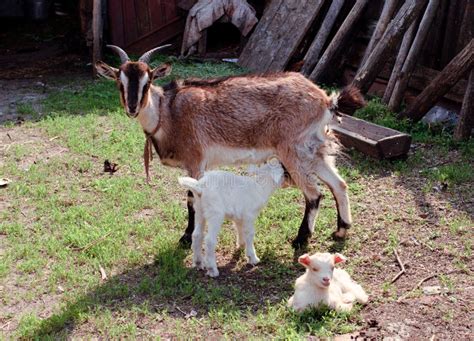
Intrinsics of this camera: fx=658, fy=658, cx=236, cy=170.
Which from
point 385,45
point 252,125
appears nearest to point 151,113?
point 252,125

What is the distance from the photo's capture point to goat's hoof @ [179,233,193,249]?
518 centimetres

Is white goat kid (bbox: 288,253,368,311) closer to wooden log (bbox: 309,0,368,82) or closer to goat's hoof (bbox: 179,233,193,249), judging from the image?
goat's hoof (bbox: 179,233,193,249)

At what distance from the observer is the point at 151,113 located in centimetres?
519

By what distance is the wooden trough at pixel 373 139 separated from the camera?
6520 millimetres

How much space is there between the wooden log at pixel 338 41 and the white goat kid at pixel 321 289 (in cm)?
540

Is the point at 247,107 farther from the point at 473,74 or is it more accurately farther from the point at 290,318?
the point at 473,74

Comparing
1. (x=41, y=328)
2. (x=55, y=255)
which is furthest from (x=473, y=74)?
(x=41, y=328)

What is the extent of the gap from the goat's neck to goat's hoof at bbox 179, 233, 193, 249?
887 millimetres

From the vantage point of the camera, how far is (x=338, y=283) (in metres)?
4.26

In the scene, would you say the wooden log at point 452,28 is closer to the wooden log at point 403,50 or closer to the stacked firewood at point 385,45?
the stacked firewood at point 385,45

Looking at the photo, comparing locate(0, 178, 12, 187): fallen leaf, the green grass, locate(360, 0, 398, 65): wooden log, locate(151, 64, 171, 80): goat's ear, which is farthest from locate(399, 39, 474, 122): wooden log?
locate(0, 178, 12, 187): fallen leaf

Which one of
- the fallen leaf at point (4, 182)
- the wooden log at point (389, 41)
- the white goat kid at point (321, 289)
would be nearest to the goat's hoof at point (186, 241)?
the white goat kid at point (321, 289)

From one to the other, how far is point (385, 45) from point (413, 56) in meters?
0.37

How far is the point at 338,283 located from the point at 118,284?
154cm
